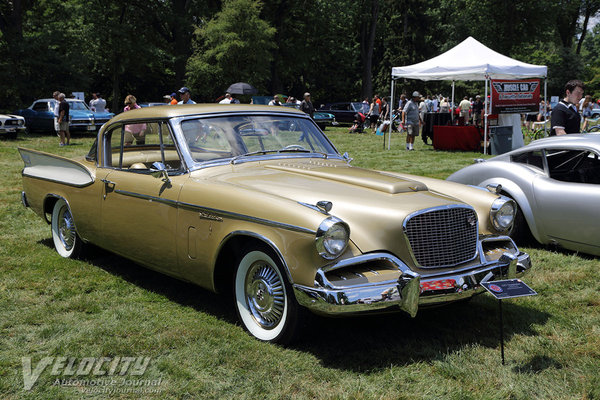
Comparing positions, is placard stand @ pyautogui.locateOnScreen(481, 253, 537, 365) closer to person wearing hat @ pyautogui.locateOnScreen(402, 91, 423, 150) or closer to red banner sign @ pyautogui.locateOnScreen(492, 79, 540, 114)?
red banner sign @ pyautogui.locateOnScreen(492, 79, 540, 114)

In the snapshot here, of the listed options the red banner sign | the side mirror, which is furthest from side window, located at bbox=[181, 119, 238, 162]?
the red banner sign

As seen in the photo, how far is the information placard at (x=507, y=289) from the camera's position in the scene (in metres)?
3.59

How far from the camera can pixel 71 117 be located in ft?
72.7

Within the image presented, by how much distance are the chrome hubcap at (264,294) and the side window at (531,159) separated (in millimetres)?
3951

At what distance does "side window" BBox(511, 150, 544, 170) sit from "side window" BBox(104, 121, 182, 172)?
160 inches

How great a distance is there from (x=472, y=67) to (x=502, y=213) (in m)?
12.7

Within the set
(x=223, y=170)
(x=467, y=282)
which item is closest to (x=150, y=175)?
(x=223, y=170)

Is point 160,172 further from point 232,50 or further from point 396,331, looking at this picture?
point 232,50

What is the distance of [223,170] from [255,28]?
30.2 m

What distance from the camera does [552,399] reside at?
3281 mm

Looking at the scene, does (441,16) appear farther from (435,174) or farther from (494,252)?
(494,252)

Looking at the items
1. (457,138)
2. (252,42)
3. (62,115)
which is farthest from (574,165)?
(252,42)

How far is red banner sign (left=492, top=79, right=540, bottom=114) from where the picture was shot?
16163mm

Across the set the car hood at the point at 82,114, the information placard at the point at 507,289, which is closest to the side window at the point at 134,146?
the information placard at the point at 507,289
